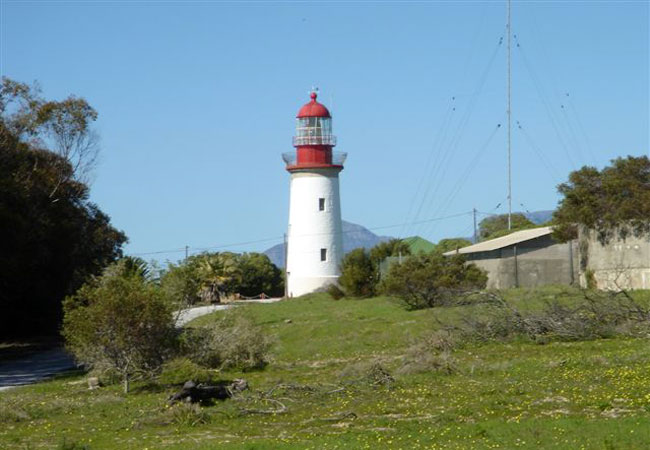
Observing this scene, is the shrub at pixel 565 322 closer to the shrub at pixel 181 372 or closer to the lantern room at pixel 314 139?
the shrub at pixel 181 372

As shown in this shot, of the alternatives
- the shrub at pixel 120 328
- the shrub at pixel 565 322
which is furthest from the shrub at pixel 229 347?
the shrub at pixel 565 322

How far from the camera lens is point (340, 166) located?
6750 cm

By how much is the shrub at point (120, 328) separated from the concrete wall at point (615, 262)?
53.8ft

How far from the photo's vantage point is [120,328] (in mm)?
28172

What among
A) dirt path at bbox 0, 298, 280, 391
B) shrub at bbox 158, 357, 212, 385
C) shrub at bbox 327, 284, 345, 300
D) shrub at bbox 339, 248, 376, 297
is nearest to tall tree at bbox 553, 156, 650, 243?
shrub at bbox 339, 248, 376, 297

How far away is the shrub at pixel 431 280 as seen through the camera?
134ft

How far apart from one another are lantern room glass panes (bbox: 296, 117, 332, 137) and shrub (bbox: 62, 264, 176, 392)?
3744 cm

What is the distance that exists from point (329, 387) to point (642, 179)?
79.8ft

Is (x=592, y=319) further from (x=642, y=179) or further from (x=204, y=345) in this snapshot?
(x=642, y=179)

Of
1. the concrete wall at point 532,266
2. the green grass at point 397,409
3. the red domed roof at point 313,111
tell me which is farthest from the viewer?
the red domed roof at point 313,111

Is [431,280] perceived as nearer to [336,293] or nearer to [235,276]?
[336,293]

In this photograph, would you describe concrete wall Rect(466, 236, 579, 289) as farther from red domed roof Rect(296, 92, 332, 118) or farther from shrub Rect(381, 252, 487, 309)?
red domed roof Rect(296, 92, 332, 118)

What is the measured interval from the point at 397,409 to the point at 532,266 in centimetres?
2678

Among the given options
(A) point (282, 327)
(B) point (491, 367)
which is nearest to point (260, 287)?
(A) point (282, 327)
